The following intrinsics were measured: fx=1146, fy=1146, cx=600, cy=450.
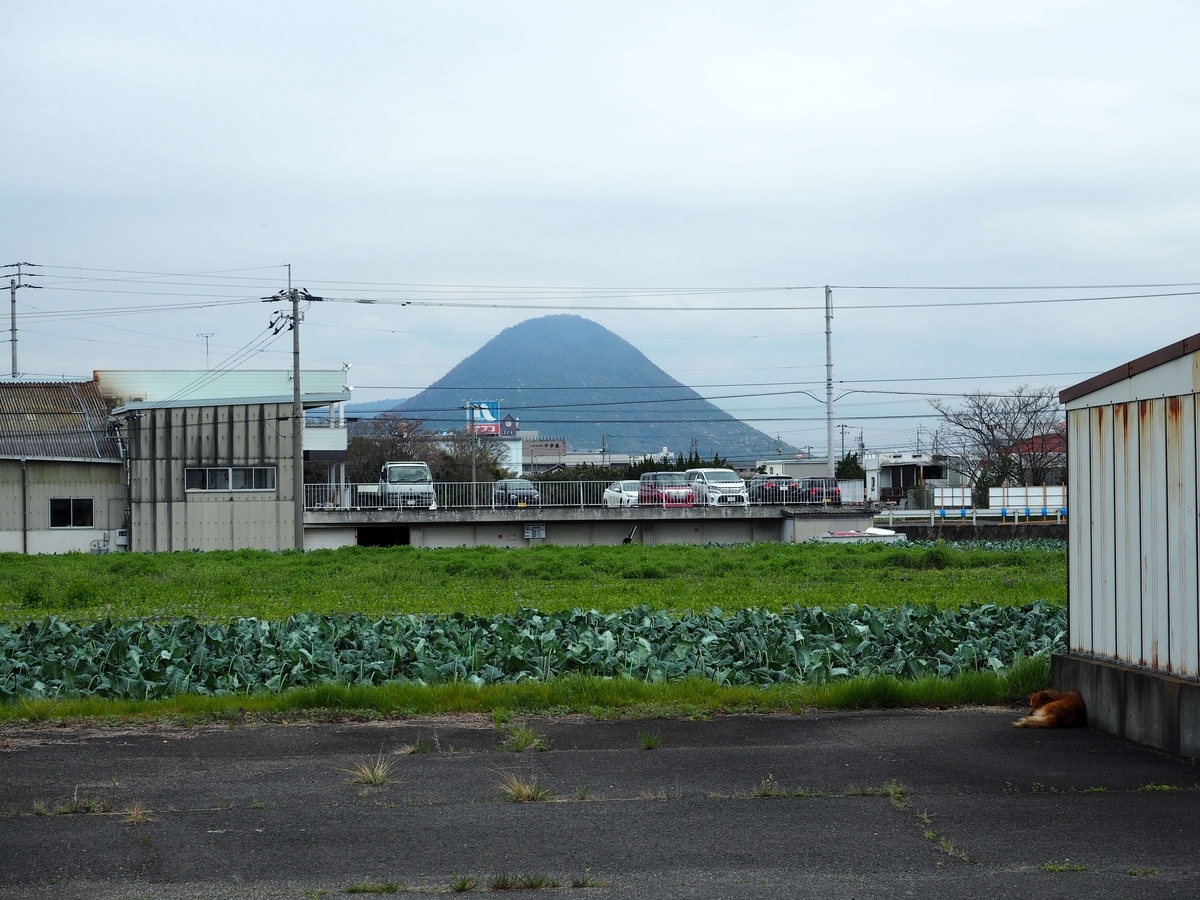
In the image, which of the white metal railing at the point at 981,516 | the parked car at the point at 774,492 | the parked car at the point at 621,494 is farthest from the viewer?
the white metal railing at the point at 981,516

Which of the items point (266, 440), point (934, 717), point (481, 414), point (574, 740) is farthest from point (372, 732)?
point (481, 414)

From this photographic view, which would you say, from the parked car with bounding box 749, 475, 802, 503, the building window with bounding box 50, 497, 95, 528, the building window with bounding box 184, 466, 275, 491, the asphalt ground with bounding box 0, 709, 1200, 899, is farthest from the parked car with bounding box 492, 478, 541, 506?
the asphalt ground with bounding box 0, 709, 1200, 899

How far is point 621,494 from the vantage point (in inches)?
1923

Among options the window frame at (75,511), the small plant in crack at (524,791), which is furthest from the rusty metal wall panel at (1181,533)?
the window frame at (75,511)

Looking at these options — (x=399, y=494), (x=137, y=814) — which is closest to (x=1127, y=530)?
(x=137, y=814)

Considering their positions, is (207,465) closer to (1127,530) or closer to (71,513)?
(71,513)

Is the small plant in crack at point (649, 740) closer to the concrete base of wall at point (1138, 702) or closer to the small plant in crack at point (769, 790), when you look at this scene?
the small plant in crack at point (769, 790)

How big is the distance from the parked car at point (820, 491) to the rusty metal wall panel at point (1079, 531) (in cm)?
4032

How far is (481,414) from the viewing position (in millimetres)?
140625

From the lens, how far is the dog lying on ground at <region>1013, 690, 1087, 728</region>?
26.6 feet

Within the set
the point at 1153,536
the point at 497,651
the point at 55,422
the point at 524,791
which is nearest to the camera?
the point at 524,791

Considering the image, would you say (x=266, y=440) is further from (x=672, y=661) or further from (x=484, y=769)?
(x=484, y=769)

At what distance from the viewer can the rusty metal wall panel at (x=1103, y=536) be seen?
801cm

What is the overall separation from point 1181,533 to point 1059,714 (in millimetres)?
1733
